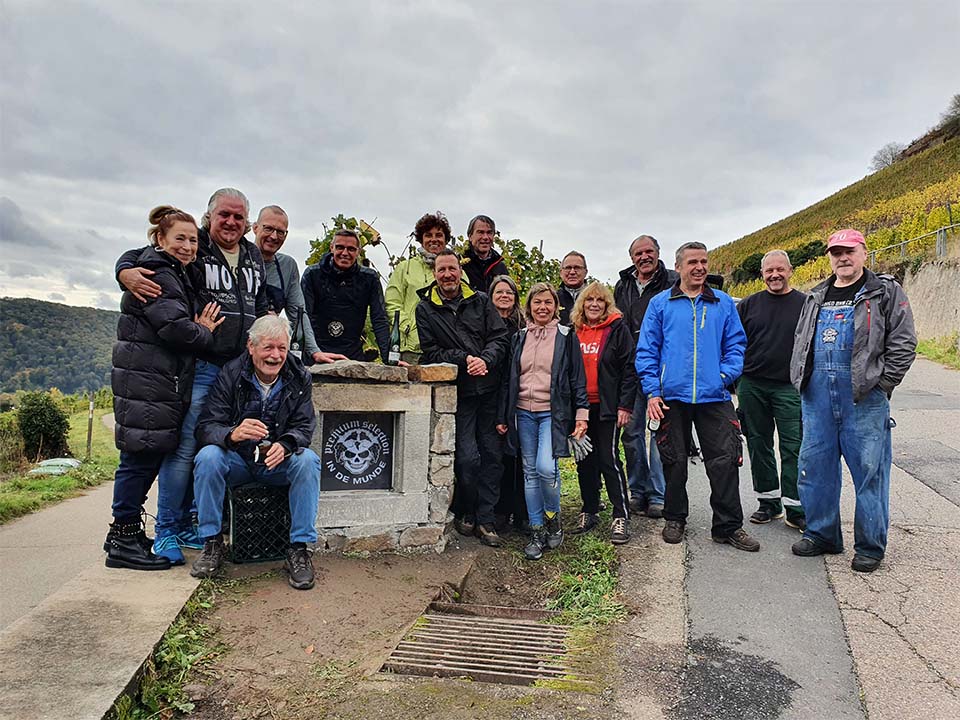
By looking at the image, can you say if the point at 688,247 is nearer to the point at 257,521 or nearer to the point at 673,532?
the point at 673,532

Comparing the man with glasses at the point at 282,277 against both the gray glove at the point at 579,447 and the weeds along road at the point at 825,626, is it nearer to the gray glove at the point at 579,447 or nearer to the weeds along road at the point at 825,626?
the gray glove at the point at 579,447

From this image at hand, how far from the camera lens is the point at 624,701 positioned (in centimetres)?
294

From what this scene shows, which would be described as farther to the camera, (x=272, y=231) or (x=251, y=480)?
(x=272, y=231)

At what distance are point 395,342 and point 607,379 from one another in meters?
1.61

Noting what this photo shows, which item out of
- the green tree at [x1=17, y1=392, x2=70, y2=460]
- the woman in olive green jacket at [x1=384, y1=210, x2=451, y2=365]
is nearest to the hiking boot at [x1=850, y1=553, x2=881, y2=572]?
the woman in olive green jacket at [x1=384, y1=210, x2=451, y2=365]

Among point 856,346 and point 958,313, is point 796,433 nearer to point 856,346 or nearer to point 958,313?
point 856,346

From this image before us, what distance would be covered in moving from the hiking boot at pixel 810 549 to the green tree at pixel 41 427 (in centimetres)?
1667

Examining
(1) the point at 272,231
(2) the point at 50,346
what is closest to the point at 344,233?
(1) the point at 272,231

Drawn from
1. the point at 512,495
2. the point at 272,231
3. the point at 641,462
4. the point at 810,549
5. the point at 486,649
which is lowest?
the point at 486,649

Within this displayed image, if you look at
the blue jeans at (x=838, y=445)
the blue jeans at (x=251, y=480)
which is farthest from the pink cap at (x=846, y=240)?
the blue jeans at (x=251, y=480)

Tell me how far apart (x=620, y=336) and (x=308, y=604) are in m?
2.76

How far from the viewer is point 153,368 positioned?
393cm

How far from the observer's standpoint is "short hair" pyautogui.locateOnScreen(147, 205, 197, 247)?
406 centimetres

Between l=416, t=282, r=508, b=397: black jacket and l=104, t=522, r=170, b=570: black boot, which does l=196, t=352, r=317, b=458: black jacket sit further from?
l=416, t=282, r=508, b=397: black jacket
